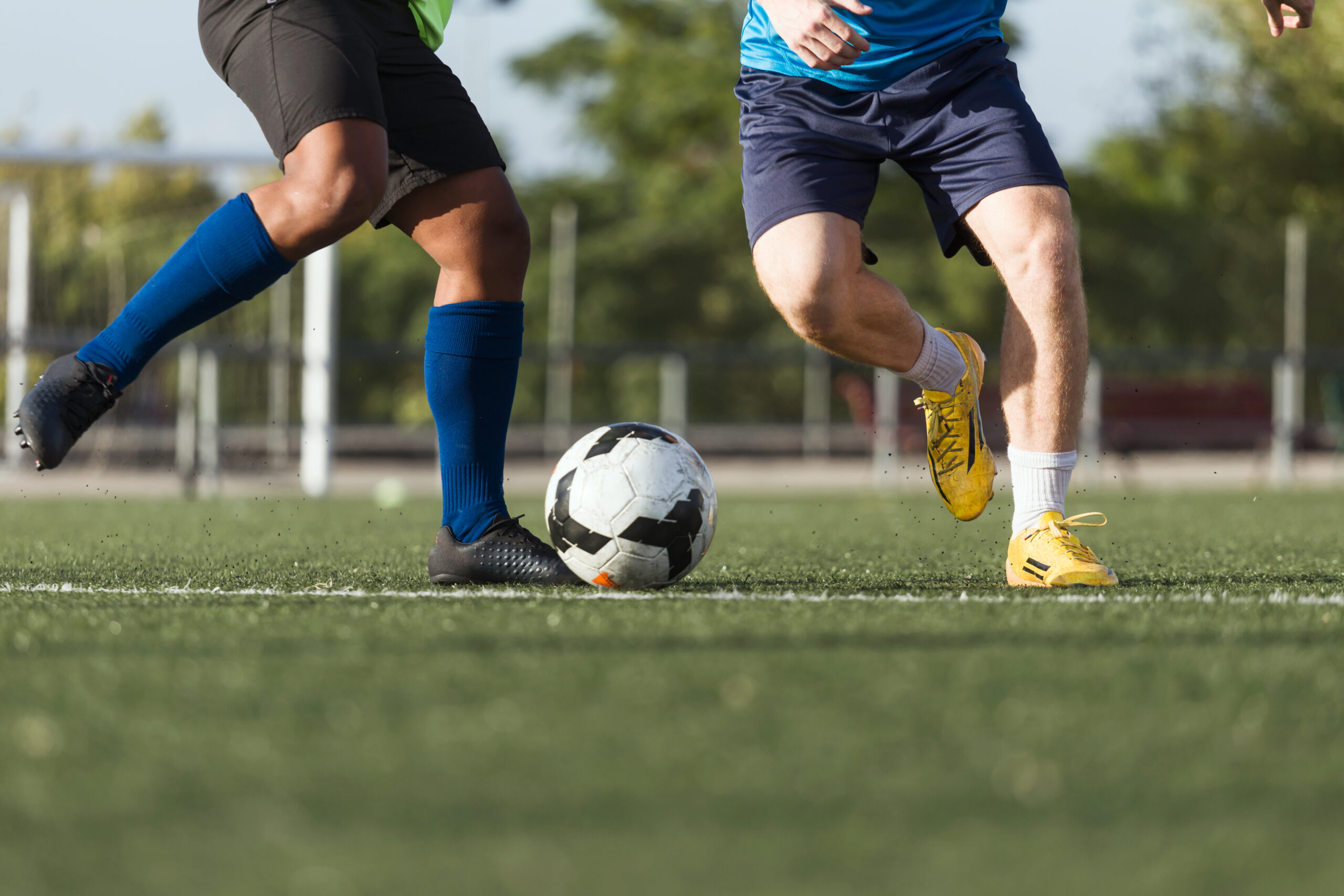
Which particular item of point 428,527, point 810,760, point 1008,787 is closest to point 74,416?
point 810,760

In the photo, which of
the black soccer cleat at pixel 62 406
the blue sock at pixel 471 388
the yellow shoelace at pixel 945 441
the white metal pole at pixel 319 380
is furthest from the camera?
the white metal pole at pixel 319 380

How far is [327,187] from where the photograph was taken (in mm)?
3131

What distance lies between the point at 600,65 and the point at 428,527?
2847 cm

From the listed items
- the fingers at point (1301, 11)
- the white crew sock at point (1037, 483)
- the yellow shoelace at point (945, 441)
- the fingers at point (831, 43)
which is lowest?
the white crew sock at point (1037, 483)

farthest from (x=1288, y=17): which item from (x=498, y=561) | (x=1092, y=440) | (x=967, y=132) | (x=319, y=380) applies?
(x=1092, y=440)

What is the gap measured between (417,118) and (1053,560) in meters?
1.68

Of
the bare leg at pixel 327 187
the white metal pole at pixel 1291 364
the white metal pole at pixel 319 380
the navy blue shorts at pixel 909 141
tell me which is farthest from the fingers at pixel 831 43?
the white metal pole at pixel 1291 364

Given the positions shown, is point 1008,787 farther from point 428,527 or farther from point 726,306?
point 726,306

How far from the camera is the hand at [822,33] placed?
3.46 meters

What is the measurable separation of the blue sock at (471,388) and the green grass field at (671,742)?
48cm

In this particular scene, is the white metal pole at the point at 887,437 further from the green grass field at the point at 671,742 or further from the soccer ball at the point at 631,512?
the green grass field at the point at 671,742

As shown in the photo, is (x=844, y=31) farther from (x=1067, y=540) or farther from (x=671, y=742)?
(x=671, y=742)

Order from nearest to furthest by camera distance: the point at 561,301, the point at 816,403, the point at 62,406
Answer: the point at 62,406, the point at 816,403, the point at 561,301

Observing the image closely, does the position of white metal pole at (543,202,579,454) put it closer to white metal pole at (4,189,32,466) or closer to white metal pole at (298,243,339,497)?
white metal pole at (4,189,32,466)
